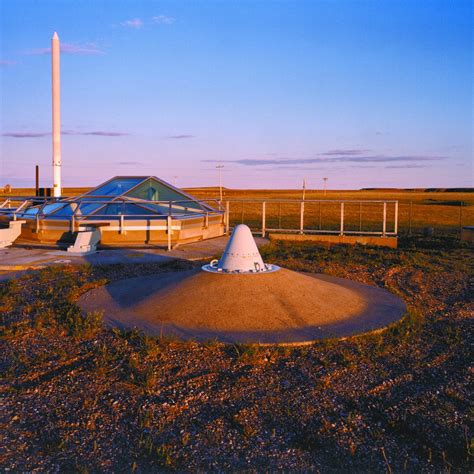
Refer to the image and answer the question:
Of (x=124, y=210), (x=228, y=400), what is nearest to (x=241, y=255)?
(x=228, y=400)

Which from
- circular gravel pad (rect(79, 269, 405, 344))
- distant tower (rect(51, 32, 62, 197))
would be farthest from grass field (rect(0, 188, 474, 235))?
circular gravel pad (rect(79, 269, 405, 344))

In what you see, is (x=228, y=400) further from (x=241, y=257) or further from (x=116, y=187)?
(x=116, y=187)

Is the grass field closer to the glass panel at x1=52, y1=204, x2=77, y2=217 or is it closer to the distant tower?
the glass panel at x1=52, y1=204, x2=77, y2=217

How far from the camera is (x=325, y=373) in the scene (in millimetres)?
6465

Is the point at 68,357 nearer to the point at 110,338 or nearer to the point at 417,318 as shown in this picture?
the point at 110,338

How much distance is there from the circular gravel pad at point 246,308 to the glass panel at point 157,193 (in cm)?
911

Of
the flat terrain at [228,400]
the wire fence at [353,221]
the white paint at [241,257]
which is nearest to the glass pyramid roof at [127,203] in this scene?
the wire fence at [353,221]

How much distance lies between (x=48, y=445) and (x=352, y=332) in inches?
174

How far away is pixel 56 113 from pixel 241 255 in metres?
15.2

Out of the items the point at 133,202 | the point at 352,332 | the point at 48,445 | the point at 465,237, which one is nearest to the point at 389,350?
the point at 352,332

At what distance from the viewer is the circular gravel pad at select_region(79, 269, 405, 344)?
26.2 feet

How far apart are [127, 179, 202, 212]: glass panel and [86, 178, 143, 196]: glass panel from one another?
0.91 feet

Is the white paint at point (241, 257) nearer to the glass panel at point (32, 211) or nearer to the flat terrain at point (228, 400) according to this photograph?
the flat terrain at point (228, 400)

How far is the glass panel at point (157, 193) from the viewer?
63.0 ft
